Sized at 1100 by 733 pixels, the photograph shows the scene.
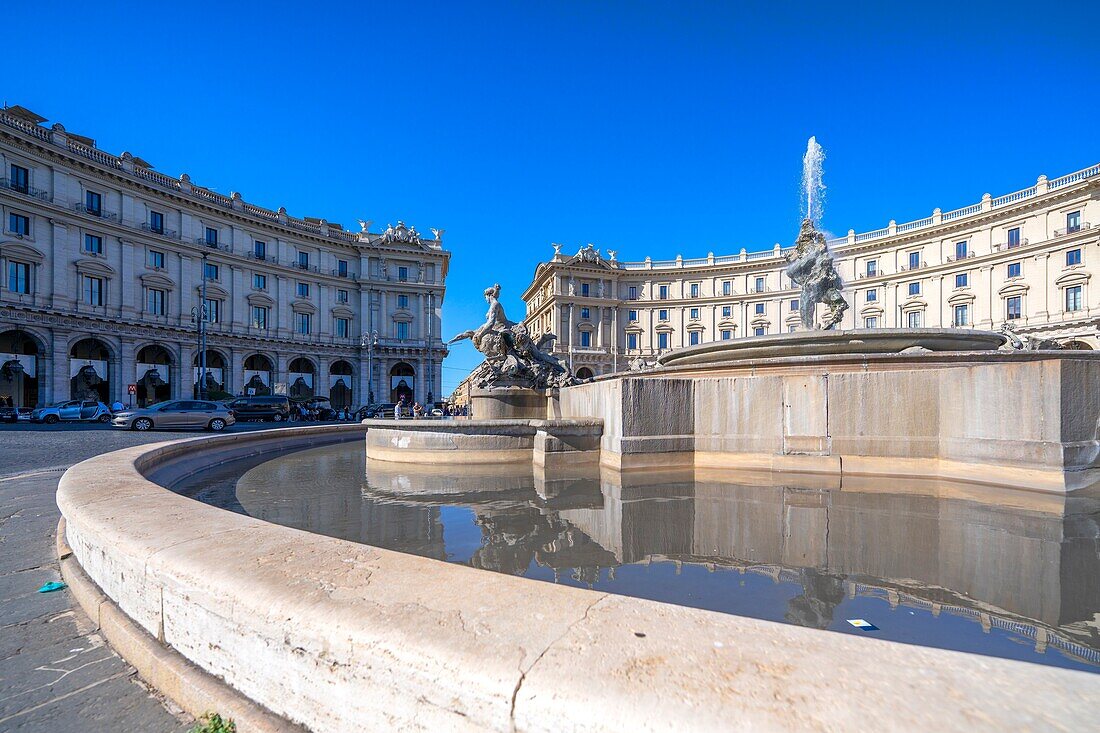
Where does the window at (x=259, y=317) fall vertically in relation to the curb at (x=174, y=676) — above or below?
above

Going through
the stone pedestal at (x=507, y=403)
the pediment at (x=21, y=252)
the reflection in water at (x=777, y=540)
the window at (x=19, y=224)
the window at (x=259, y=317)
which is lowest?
the reflection in water at (x=777, y=540)

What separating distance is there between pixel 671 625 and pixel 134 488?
3694 millimetres

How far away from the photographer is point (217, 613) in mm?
1549

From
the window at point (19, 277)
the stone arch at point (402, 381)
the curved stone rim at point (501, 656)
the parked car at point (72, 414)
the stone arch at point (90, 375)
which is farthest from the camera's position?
the stone arch at point (402, 381)

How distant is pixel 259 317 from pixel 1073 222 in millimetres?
70419

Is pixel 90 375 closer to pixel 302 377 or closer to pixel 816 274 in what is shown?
pixel 302 377

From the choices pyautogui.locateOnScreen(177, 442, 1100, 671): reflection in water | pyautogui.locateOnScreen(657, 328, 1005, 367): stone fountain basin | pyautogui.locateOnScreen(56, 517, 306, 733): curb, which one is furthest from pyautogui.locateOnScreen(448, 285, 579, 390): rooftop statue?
pyautogui.locateOnScreen(56, 517, 306, 733): curb

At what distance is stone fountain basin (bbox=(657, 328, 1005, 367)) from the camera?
8227 mm

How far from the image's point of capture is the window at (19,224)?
30.4 meters

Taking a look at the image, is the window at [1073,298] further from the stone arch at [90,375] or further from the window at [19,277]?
the window at [19,277]

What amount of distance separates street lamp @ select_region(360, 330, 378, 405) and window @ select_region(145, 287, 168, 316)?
16.2 meters

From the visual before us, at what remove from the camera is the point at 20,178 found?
102 feet

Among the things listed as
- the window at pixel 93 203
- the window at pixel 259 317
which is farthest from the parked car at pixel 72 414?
the window at pixel 259 317

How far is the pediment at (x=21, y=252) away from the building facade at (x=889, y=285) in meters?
42.9
